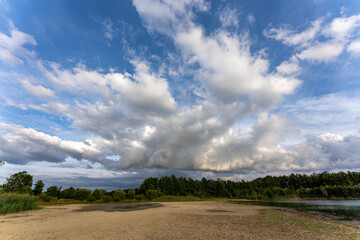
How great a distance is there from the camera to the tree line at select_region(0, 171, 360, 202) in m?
75.4

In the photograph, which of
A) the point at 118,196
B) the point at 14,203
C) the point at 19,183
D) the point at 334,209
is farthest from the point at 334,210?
the point at 19,183

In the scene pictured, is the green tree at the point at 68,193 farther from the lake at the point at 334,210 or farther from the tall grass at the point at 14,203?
the lake at the point at 334,210

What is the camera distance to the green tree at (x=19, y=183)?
67938mm

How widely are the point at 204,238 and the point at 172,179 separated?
10218 centimetres

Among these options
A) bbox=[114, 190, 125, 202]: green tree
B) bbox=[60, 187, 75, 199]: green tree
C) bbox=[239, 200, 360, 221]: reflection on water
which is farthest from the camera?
bbox=[60, 187, 75, 199]: green tree

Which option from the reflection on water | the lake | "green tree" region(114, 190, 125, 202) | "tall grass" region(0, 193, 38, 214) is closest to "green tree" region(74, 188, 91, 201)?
"green tree" region(114, 190, 125, 202)

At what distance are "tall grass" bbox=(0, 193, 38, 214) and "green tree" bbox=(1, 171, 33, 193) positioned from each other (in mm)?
34641

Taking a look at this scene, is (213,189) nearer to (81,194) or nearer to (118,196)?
(118,196)

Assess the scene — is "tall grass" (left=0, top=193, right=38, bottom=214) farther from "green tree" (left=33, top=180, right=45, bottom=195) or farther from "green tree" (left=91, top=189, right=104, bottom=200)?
"green tree" (left=33, top=180, right=45, bottom=195)

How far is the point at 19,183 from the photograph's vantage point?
233ft

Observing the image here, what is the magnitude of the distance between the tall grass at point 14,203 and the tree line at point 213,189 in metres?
33.5

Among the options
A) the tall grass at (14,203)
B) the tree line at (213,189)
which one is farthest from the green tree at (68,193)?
the tall grass at (14,203)

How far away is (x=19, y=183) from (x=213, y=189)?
98937 mm

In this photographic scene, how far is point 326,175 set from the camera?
12469cm
